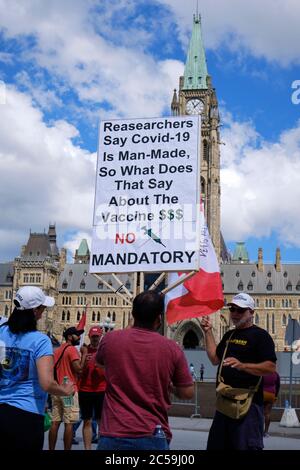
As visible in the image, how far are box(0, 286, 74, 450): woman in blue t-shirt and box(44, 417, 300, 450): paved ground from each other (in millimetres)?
5582

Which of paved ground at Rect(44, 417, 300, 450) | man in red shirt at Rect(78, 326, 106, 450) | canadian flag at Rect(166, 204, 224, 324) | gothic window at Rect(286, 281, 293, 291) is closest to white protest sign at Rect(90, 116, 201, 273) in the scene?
canadian flag at Rect(166, 204, 224, 324)

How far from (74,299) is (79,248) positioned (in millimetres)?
24819

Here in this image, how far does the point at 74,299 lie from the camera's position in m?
98.8

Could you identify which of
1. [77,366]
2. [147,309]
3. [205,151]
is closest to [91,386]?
[77,366]

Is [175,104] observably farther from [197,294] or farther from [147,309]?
[147,309]

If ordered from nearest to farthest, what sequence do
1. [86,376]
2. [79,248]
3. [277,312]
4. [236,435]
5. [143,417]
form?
[143,417] → [236,435] → [86,376] → [277,312] → [79,248]

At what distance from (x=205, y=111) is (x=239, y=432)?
90252mm

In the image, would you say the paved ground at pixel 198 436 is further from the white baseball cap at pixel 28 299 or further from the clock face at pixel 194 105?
the clock face at pixel 194 105

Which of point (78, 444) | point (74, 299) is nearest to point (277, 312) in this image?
point (74, 299)

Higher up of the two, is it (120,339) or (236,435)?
(120,339)

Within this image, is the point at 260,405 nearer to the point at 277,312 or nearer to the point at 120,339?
the point at 120,339

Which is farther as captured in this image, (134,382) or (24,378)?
(24,378)

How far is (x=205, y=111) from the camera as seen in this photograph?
92938 mm
